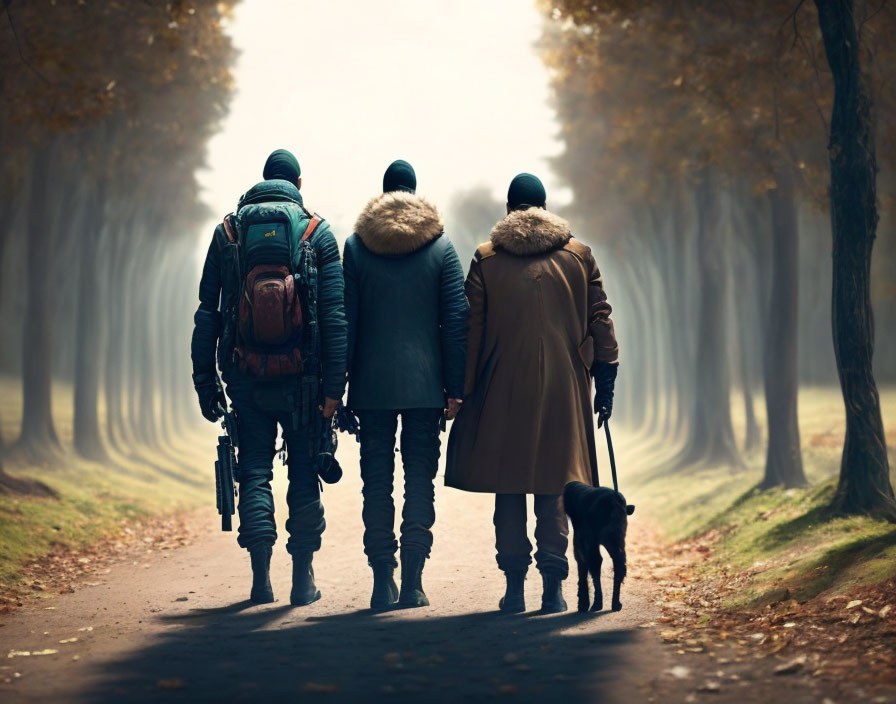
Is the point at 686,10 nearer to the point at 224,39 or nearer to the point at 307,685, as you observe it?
the point at 224,39

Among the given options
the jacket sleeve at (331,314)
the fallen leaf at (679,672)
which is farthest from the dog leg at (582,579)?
the jacket sleeve at (331,314)

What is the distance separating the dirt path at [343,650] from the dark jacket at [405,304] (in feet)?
4.74

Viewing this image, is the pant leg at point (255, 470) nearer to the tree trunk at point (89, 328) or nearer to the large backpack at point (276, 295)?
the large backpack at point (276, 295)

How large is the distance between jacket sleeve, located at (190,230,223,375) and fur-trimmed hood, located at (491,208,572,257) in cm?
178

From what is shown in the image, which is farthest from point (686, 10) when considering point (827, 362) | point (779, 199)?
point (827, 362)

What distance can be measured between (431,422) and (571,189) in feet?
60.3

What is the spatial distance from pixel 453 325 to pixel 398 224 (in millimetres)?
721

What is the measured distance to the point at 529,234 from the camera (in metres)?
7.67

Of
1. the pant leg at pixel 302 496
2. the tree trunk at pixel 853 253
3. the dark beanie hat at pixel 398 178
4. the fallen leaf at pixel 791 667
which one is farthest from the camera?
the tree trunk at pixel 853 253

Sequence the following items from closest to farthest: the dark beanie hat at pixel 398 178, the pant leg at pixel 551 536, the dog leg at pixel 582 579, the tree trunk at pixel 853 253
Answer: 1. the dog leg at pixel 582 579
2. the pant leg at pixel 551 536
3. the dark beanie hat at pixel 398 178
4. the tree trunk at pixel 853 253

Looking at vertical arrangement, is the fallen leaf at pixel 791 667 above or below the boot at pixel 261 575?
below

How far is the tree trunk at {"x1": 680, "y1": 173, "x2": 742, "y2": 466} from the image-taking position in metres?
21.1

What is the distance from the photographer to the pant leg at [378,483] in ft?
24.7

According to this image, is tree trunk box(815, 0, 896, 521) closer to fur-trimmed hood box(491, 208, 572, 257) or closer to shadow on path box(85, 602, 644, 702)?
fur-trimmed hood box(491, 208, 572, 257)
